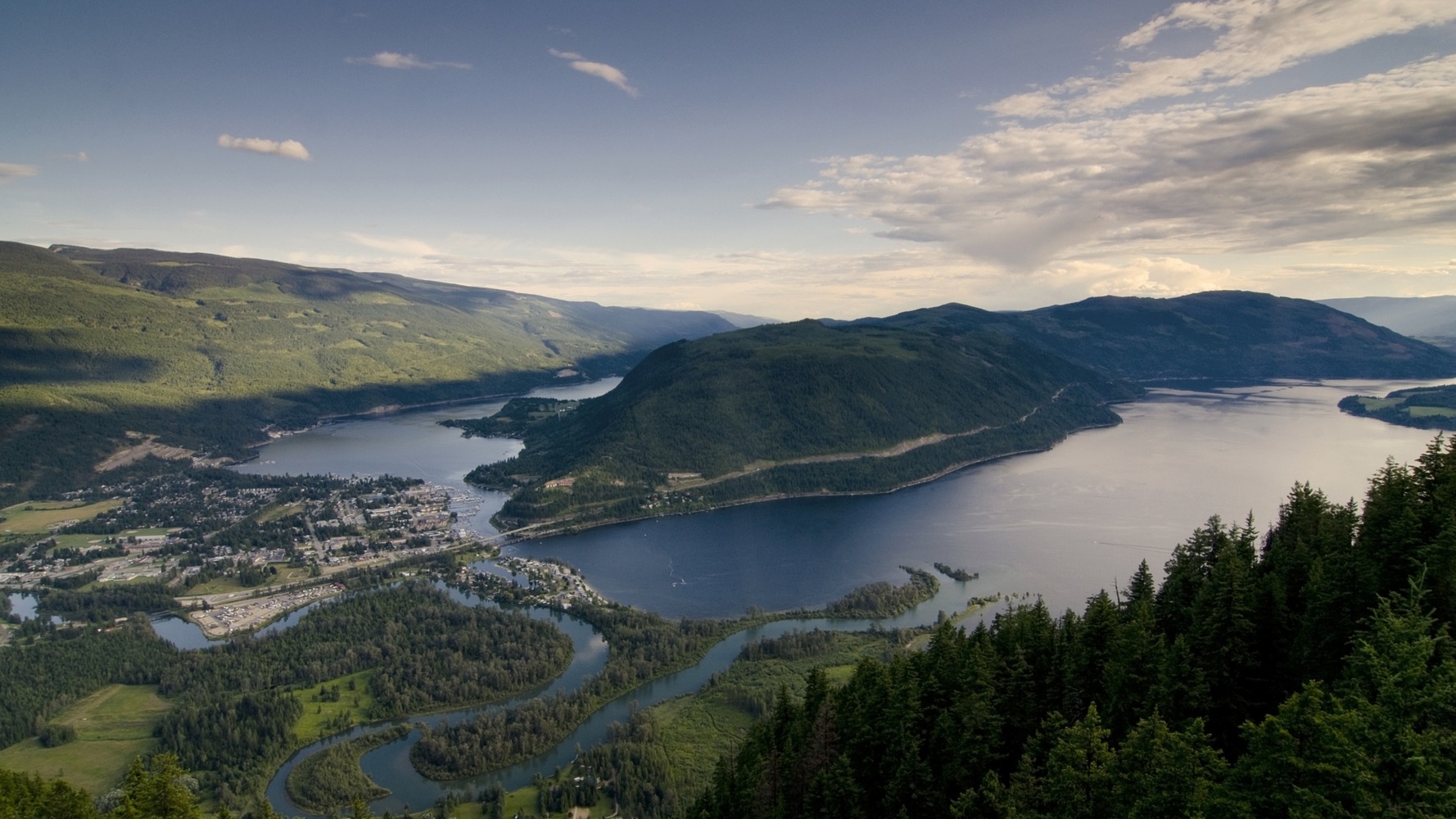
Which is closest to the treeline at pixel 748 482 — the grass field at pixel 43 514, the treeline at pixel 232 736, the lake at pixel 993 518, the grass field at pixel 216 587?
the lake at pixel 993 518

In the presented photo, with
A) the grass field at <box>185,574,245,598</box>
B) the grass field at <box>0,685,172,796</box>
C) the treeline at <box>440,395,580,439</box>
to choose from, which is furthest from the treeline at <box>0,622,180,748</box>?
the treeline at <box>440,395,580,439</box>

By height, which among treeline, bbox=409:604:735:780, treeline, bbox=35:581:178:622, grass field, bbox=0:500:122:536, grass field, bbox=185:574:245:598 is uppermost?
treeline, bbox=409:604:735:780

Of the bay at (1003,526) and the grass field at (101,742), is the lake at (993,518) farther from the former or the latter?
the grass field at (101,742)

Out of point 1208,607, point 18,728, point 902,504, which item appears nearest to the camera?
point 1208,607

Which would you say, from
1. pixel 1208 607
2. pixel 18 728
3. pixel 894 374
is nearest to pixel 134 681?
pixel 18 728

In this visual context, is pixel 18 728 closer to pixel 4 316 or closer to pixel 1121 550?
pixel 1121 550

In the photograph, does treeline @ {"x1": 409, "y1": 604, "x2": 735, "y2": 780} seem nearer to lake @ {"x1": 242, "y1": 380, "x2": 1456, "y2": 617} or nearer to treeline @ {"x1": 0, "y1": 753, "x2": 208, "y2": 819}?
lake @ {"x1": 242, "y1": 380, "x2": 1456, "y2": 617}
